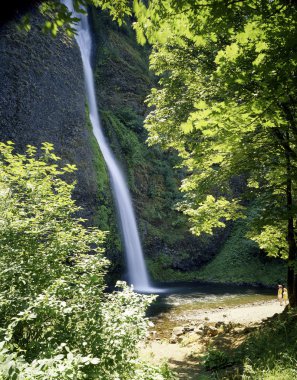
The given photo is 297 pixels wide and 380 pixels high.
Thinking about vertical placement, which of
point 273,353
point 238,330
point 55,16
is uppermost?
point 55,16

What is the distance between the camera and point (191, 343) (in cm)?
904

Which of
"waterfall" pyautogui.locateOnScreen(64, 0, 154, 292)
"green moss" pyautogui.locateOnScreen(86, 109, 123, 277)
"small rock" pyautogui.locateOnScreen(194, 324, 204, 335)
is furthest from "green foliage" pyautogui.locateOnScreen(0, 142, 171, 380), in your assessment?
"waterfall" pyautogui.locateOnScreen(64, 0, 154, 292)

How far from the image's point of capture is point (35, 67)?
56.0ft

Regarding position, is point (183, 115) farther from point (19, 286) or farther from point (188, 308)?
point (188, 308)

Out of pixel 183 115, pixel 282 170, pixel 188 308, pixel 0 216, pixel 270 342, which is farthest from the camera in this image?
pixel 188 308

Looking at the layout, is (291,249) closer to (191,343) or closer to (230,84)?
(191,343)

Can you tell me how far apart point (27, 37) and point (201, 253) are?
1795 centimetres

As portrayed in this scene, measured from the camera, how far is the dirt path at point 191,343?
23.1 feet

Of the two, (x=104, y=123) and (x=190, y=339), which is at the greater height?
(x=104, y=123)

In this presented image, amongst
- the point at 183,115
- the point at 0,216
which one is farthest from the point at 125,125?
the point at 0,216

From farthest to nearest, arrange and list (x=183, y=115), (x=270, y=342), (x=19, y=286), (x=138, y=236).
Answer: (x=138, y=236) < (x=183, y=115) < (x=270, y=342) < (x=19, y=286)

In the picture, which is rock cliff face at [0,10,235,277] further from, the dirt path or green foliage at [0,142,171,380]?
green foliage at [0,142,171,380]

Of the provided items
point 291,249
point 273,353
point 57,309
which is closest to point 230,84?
point 57,309

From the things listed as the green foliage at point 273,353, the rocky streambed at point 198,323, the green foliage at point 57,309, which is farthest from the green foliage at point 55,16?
the rocky streambed at point 198,323
